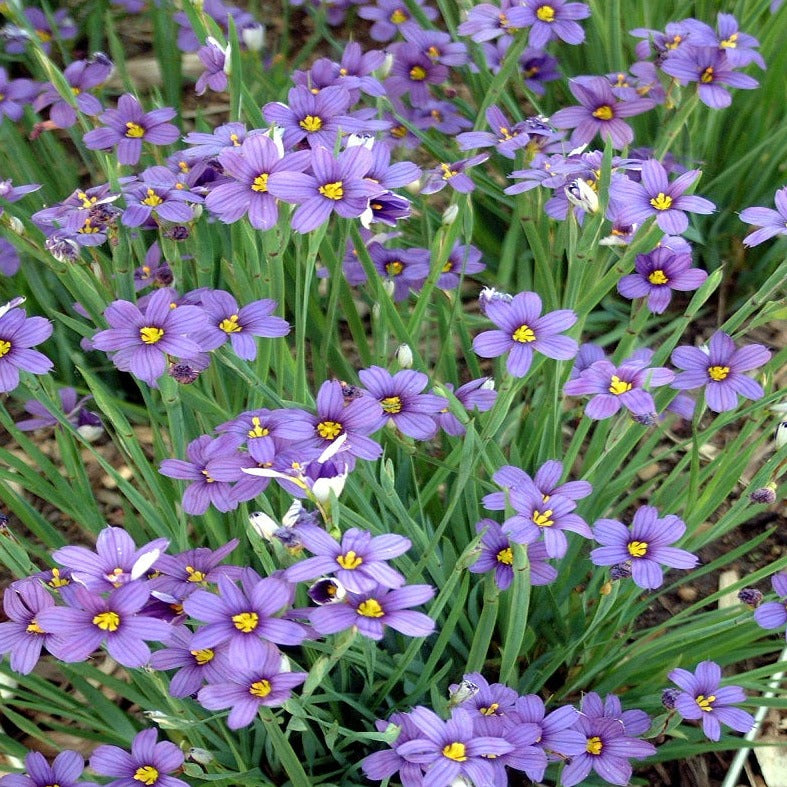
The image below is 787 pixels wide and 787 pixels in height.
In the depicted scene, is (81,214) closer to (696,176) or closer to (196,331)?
(196,331)

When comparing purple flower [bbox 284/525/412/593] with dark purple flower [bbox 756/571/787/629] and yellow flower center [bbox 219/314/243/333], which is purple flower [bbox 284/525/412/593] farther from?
dark purple flower [bbox 756/571/787/629]

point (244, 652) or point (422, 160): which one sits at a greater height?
point (244, 652)

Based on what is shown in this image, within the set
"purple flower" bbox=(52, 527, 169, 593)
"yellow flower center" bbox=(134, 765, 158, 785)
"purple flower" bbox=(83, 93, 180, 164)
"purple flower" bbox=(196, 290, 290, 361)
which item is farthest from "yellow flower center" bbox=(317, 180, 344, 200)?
"yellow flower center" bbox=(134, 765, 158, 785)

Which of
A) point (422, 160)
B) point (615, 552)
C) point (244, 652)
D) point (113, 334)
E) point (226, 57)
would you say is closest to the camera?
point (244, 652)

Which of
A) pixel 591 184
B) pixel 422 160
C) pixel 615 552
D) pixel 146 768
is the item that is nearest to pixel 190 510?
pixel 146 768

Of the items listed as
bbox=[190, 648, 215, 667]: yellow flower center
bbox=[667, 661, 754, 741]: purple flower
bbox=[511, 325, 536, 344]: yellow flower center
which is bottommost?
bbox=[667, 661, 754, 741]: purple flower

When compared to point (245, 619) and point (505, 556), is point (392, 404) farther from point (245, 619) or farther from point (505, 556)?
point (245, 619)
